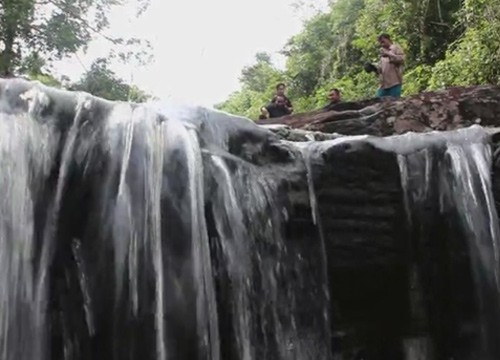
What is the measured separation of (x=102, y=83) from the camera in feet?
64.5

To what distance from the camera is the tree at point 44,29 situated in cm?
1644

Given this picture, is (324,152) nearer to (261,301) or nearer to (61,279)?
(261,301)

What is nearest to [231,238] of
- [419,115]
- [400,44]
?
[419,115]

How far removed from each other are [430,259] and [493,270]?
41cm

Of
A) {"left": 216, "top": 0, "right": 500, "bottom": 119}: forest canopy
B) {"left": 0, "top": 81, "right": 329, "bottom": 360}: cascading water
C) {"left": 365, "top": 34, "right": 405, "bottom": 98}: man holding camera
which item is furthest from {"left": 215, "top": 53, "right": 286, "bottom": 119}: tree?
{"left": 0, "top": 81, "right": 329, "bottom": 360}: cascading water

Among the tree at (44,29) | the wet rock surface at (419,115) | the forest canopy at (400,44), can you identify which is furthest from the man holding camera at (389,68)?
the tree at (44,29)

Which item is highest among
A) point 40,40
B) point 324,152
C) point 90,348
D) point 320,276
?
point 40,40

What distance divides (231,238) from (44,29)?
48.8ft

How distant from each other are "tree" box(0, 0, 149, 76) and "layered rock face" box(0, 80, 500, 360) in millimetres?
12231

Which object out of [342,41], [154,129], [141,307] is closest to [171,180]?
[154,129]

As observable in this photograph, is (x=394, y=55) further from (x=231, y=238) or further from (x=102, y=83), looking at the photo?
(x=102, y=83)

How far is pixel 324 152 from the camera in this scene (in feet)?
16.7

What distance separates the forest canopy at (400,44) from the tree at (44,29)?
5936mm

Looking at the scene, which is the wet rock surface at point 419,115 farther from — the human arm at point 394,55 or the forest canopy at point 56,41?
the forest canopy at point 56,41
